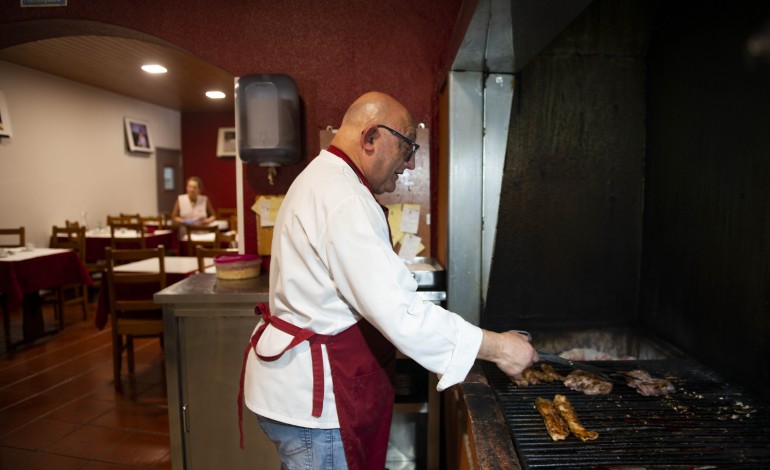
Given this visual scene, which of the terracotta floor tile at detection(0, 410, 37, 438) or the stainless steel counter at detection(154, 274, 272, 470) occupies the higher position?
the stainless steel counter at detection(154, 274, 272, 470)

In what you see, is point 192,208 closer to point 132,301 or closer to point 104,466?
point 132,301

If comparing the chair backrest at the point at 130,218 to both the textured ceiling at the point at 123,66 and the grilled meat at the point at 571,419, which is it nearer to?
the textured ceiling at the point at 123,66

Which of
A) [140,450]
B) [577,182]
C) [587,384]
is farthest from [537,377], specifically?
[140,450]

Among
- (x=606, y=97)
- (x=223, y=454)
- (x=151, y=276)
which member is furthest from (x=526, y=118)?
(x=151, y=276)

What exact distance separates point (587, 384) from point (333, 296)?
1080 mm

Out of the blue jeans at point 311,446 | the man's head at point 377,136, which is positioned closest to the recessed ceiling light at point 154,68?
the man's head at point 377,136

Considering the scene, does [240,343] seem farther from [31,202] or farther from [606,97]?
[31,202]

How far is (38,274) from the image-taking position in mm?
4668

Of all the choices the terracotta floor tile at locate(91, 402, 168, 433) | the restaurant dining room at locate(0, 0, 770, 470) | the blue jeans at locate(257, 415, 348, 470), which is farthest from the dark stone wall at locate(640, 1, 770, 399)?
the terracotta floor tile at locate(91, 402, 168, 433)

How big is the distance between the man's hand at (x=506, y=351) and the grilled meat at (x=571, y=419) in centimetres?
25

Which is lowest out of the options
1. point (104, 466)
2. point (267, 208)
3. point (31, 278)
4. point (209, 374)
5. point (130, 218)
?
point (104, 466)

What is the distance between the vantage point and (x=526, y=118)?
244 centimetres

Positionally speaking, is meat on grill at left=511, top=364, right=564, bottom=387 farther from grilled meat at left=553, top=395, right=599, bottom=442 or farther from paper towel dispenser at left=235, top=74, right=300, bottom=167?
paper towel dispenser at left=235, top=74, right=300, bottom=167

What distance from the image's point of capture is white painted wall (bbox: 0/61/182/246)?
22.8 ft
